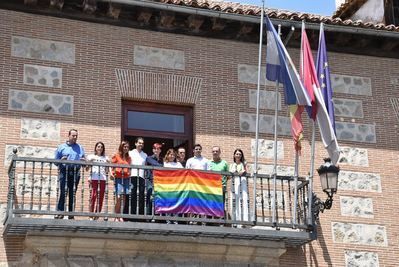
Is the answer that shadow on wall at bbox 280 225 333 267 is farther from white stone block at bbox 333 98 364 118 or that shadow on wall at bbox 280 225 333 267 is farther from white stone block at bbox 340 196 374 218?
white stone block at bbox 333 98 364 118

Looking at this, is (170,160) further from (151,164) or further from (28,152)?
(28,152)

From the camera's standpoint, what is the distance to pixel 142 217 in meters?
11.1

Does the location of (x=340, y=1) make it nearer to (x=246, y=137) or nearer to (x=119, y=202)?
(x=246, y=137)

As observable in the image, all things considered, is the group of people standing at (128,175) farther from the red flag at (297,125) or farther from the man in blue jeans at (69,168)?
the red flag at (297,125)

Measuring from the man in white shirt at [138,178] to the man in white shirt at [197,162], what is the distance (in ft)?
2.28

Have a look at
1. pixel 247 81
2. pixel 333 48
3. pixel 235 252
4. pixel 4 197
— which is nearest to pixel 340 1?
pixel 333 48

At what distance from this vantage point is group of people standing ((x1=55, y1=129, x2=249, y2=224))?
11469 millimetres

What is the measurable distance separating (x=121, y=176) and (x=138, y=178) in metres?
0.24

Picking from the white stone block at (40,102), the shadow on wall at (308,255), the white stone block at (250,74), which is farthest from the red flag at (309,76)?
the white stone block at (40,102)

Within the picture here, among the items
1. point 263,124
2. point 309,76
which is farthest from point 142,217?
point 309,76

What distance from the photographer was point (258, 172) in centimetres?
1296

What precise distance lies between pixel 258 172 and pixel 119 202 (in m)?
2.46

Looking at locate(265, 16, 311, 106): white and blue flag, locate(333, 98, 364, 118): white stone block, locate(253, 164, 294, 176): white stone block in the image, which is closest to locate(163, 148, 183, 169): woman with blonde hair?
locate(253, 164, 294, 176): white stone block

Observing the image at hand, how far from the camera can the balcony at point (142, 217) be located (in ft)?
36.2
